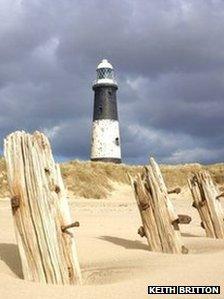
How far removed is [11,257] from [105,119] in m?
40.8

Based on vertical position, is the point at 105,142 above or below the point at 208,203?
above

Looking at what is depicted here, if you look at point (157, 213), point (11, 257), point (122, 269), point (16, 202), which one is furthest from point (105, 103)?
point (16, 202)

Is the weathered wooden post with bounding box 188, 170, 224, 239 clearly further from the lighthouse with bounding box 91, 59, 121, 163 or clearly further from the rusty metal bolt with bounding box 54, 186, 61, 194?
the lighthouse with bounding box 91, 59, 121, 163

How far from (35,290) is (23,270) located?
63 centimetres

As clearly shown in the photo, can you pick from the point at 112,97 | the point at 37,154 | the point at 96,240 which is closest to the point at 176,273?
the point at 37,154

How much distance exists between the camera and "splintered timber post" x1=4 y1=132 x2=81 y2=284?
5828 mm

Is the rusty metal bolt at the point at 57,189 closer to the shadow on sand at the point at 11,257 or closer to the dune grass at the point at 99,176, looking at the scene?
the shadow on sand at the point at 11,257

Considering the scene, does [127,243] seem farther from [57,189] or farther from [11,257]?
[57,189]

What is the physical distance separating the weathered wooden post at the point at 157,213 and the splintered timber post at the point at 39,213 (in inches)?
99.7

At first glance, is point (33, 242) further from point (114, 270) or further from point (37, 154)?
point (114, 270)

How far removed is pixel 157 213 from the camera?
8.34 metres

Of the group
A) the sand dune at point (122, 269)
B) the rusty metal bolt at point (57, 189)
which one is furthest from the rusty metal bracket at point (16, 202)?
the sand dune at point (122, 269)

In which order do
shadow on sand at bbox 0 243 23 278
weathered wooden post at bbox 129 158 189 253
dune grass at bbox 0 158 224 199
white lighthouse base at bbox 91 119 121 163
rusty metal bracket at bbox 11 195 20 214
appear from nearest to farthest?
rusty metal bracket at bbox 11 195 20 214, shadow on sand at bbox 0 243 23 278, weathered wooden post at bbox 129 158 189 253, dune grass at bbox 0 158 224 199, white lighthouse base at bbox 91 119 121 163

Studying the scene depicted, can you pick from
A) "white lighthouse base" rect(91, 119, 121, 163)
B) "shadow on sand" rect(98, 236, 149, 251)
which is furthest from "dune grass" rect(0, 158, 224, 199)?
"shadow on sand" rect(98, 236, 149, 251)
